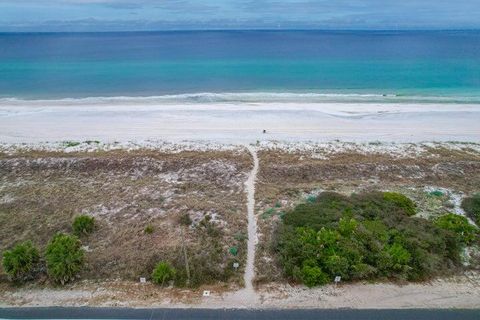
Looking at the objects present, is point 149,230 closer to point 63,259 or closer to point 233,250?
point 63,259

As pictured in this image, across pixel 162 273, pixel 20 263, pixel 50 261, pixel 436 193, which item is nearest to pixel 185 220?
pixel 162 273

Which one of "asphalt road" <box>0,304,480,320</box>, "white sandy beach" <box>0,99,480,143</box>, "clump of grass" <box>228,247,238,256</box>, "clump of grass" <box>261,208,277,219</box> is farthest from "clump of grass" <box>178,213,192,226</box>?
"white sandy beach" <box>0,99,480,143</box>

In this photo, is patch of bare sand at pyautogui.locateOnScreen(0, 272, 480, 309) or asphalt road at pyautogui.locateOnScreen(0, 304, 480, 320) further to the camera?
patch of bare sand at pyautogui.locateOnScreen(0, 272, 480, 309)

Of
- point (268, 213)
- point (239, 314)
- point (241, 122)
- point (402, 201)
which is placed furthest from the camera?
point (241, 122)

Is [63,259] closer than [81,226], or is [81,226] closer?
[63,259]

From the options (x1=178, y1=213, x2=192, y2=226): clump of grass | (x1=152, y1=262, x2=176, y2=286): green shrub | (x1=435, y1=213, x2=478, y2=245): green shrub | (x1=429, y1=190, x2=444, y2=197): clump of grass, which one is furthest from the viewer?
(x1=429, y1=190, x2=444, y2=197): clump of grass

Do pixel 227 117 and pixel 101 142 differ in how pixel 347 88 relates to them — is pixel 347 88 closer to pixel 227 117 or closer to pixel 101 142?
pixel 227 117

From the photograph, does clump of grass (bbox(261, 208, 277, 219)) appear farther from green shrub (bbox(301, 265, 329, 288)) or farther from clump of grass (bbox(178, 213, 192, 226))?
green shrub (bbox(301, 265, 329, 288))

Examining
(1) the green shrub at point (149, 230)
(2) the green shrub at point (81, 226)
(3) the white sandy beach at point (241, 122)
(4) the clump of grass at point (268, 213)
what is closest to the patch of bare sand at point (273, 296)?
(1) the green shrub at point (149, 230)
